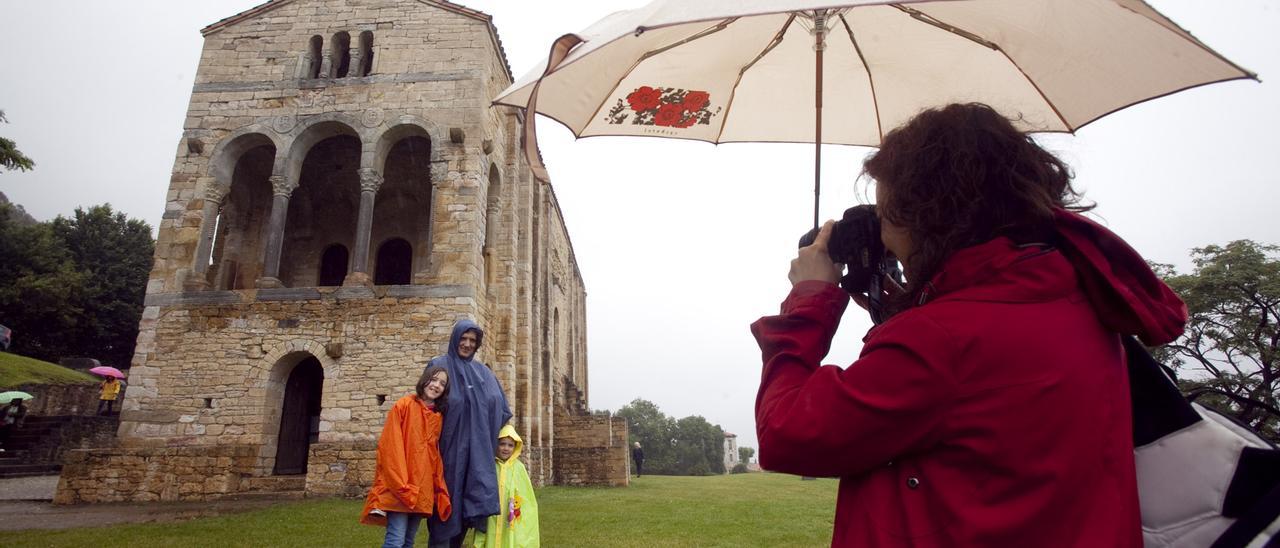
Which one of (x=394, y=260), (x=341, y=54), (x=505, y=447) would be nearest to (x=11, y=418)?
(x=394, y=260)

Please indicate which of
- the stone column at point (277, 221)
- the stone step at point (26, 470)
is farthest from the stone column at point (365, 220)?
the stone step at point (26, 470)

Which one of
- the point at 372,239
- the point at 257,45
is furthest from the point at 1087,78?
the point at 372,239

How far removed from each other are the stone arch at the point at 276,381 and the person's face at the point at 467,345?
8.19m

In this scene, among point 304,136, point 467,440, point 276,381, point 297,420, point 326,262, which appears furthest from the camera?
point 326,262

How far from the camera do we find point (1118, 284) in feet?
4.14

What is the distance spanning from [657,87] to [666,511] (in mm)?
8870

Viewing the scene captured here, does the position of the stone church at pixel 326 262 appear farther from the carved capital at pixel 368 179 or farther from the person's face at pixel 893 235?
the person's face at pixel 893 235

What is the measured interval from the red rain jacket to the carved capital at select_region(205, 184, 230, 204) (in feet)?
53.6

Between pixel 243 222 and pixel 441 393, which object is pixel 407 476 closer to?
pixel 441 393

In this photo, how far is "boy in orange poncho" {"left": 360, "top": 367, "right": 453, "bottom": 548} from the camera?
15.8 feet

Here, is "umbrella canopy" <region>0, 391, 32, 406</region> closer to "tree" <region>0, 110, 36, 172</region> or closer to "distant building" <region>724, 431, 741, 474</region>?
"tree" <region>0, 110, 36, 172</region>

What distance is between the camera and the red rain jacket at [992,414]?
1.16m

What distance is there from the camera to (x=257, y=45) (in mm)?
15477

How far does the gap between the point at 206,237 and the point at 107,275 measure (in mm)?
30798
